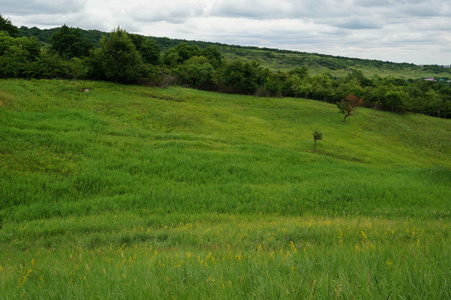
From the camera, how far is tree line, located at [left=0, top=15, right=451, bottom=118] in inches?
1499

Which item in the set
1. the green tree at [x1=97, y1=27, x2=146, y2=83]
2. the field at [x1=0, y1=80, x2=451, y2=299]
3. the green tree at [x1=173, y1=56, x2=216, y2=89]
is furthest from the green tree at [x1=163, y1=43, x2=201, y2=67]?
the field at [x1=0, y1=80, x2=451, y2=299]

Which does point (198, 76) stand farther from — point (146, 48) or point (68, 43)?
point (68, 43)

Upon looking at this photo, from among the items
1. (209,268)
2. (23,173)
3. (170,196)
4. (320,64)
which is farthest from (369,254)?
(320,64)

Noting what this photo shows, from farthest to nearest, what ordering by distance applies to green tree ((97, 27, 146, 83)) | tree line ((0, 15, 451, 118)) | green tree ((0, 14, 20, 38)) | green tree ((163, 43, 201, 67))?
green tree ((163, 43, 201, 67)) < green tree ((0, 14, 20, 38)) < green tree ((97, 27, 146, 83)) < tree line ((0, 15, 451, 118))

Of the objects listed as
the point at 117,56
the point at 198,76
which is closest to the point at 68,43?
the point at 117,56

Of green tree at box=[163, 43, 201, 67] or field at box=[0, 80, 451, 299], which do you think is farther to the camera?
green tree at box=[163, 43, 201, 67]

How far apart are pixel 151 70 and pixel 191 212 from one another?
41.2m

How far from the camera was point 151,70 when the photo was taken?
46.8 m

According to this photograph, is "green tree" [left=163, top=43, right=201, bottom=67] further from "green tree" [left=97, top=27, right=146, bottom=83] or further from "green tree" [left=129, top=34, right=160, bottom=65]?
"green tree" [left=97, top=27, right=146, bottom=83]

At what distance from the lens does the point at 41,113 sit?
2169 cm

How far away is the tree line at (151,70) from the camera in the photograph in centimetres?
3806

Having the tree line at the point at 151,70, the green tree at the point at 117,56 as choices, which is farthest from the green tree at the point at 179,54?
the green tree at the point at 117,56

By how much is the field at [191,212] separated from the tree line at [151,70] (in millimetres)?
6842

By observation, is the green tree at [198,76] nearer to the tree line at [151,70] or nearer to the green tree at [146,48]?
the tree line at [151,70]
